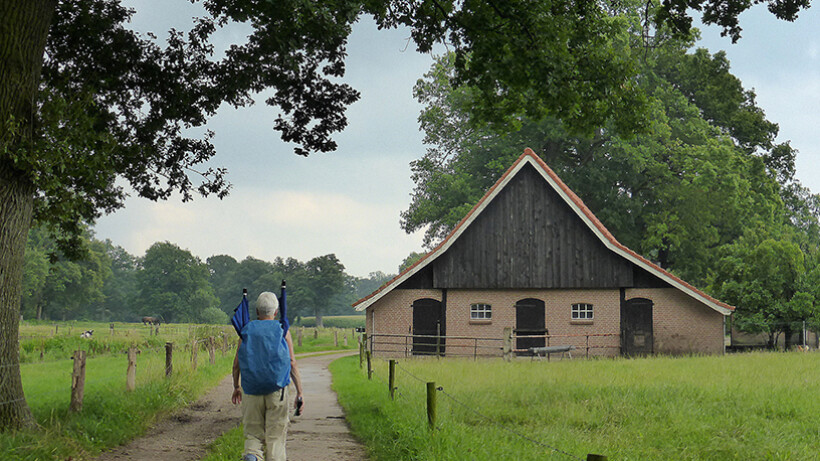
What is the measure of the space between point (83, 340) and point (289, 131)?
98.1 feet

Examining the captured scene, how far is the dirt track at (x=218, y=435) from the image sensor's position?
9.44 m

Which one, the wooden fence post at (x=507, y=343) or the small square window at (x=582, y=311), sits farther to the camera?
the small square window at (x=582, y=311)

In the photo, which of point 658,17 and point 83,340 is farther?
point 83,340

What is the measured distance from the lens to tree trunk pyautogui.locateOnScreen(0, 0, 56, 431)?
33.0 ft

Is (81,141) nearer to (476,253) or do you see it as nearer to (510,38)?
(510,38)

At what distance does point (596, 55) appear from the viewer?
1296cm

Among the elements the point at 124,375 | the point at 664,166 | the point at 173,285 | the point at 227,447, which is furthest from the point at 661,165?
the point at 173,285

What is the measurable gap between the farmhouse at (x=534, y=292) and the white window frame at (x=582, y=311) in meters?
0.04

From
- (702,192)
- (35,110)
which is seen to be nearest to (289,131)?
(35,110)

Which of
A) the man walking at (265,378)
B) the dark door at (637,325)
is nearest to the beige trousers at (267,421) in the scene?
the man walking at (265,378)

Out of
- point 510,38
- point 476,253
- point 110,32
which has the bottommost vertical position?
point 476,253

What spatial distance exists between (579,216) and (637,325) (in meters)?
4.79

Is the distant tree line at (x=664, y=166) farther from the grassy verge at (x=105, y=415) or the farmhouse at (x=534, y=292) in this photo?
the grassy verge at (x=105, y=415)

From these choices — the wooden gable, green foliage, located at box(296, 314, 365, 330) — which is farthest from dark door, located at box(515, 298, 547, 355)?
green foliage, located at box(296, 314, 365, 330)
